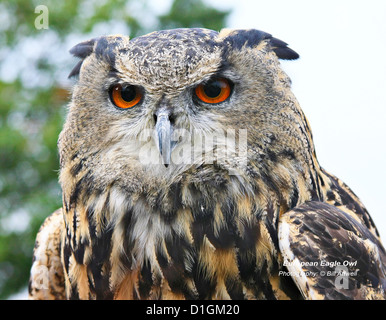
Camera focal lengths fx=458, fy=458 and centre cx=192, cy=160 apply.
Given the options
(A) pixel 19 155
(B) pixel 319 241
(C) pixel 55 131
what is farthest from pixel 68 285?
(A) pixel 19 155

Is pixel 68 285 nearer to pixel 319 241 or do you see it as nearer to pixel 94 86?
pixel 94 86

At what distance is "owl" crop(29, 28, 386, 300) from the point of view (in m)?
1.78

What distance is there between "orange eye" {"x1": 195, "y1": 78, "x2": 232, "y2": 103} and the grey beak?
0.67ft

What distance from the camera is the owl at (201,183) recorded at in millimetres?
1776

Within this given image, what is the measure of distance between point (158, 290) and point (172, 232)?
236mm

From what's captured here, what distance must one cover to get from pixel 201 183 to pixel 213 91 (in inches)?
14.8

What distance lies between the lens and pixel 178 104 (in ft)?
5.98

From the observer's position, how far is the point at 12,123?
8273mm

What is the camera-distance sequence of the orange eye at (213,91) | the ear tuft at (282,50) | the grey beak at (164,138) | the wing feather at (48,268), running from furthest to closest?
the wing feather at (48,268) < the ear tuft at (282,50) < the orange eye at (213,91) < the grey beak at (164,138)

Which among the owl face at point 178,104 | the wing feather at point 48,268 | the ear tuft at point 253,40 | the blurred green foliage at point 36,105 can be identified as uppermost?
the blurred green foliage at point 36,105

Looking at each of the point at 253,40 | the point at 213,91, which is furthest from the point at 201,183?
the point at 253,40

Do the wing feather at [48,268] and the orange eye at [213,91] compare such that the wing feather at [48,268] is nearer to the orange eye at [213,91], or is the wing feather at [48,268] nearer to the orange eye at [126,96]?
the orange eye at [126,96]

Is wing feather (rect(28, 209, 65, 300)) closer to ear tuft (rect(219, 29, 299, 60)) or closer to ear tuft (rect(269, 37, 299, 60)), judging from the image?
ear tuft (rect(219, 29, 299, 60))

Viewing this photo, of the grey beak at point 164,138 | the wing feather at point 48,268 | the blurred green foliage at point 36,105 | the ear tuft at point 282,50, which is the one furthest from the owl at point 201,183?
the blurred green foliage at point 36,105
